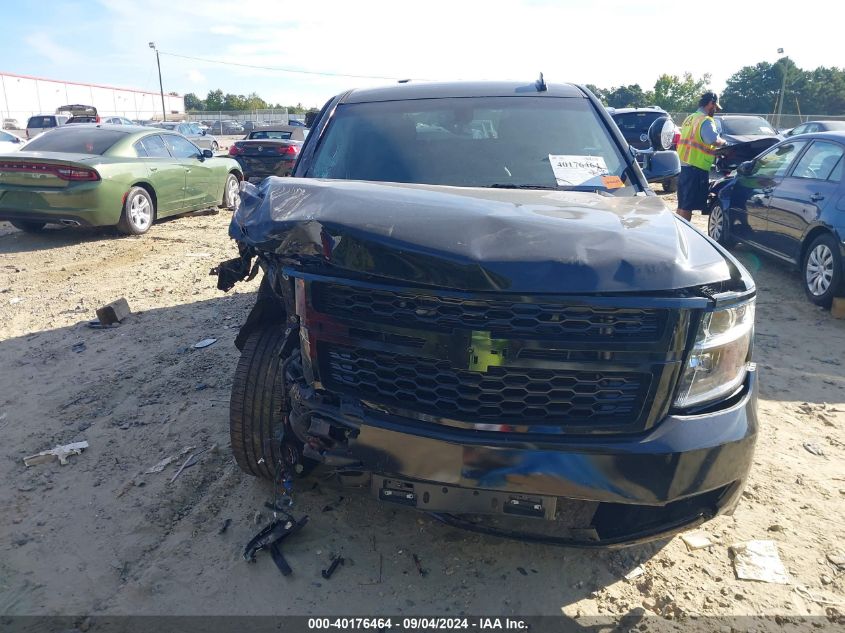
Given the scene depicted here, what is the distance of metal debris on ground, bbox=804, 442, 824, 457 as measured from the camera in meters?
3.45

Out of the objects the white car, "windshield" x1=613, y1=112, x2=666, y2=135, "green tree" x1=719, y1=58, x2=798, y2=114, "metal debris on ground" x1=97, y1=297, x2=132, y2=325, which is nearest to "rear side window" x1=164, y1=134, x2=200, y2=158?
"metal debris on ground" x1=97, y1=297, x2=132, y2=325

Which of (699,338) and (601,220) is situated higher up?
(601,220)

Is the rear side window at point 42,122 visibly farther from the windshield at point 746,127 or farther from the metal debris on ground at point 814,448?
the metal debris on ground at point 814,448

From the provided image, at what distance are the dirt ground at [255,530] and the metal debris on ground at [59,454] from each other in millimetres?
40

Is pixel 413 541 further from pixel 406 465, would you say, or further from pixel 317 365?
pixel 317 365

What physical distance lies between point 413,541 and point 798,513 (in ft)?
6.11

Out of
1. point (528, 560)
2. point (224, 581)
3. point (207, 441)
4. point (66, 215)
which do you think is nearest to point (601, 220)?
point (528, 560)

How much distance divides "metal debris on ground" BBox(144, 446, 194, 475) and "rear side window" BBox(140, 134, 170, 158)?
22.5 feet

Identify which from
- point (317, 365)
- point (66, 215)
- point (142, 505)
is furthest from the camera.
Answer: point (66, 215)

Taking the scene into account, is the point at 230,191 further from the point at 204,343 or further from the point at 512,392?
the point at 512,392

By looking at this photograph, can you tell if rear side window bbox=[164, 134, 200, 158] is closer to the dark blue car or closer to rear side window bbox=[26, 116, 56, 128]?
the dark blue car

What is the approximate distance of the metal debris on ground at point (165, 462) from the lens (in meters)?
3.19

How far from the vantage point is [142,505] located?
292 cm

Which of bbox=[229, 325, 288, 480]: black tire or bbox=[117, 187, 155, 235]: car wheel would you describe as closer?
bbox=[229, 325, 288, 480]: black tire
